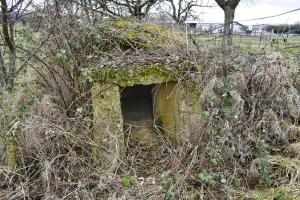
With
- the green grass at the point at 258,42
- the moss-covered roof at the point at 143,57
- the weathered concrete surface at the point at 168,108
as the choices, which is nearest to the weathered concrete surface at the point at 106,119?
the moss-covered roof at the point at 143,57

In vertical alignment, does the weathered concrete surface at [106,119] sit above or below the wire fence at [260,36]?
below

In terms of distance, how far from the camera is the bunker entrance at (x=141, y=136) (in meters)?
3.81

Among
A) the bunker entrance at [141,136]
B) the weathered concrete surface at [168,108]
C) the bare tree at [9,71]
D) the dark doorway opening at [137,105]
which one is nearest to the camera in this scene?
the bare tree at [9,71]

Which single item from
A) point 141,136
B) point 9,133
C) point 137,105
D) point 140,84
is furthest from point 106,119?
point 137,105

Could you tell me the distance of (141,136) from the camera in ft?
14.3

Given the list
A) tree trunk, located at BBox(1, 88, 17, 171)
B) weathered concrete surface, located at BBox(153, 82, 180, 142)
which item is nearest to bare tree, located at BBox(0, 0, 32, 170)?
tree trunk, located at BBox(1, 88, 17, 171)

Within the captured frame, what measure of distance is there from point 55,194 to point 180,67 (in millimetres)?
1875

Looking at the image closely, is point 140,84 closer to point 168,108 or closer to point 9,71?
point 168,108

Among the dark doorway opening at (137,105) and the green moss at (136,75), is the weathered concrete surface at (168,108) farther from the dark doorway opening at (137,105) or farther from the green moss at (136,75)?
the dark doorway opening at (137,105)

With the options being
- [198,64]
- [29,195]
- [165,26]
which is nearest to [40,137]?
[29,195]

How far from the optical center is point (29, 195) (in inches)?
124

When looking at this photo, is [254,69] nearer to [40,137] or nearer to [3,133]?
Result: [40,137]

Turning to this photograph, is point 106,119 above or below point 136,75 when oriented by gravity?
below

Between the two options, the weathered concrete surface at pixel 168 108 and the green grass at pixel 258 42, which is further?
the green grass at pixel 258 42
